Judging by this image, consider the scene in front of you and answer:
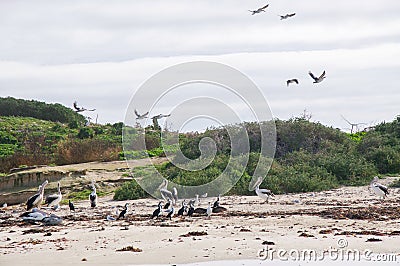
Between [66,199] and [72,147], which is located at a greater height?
[72,147]

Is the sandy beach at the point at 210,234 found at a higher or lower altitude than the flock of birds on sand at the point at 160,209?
lower

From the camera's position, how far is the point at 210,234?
13.2m

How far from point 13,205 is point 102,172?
341 centimetres

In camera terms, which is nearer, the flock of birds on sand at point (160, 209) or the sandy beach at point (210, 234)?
the sandy beach at point (210, 234)

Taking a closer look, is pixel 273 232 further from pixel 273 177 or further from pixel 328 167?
pixel 328 167

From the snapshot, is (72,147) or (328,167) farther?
(72,147)

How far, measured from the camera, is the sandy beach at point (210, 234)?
11.2 meters

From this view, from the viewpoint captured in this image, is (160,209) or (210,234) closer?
(210,234)

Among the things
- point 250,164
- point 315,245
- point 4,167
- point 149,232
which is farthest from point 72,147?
point 315,245

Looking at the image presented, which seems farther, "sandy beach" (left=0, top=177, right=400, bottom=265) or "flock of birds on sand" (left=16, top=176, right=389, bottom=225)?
"flock of birds on sand" (left=16, top=176, right=389, bottom=225)

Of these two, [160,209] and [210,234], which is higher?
[160,209]

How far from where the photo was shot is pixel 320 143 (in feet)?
92.0

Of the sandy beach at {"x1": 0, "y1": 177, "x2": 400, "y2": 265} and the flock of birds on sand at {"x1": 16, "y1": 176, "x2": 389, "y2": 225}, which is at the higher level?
the flock of birds on sand at {"x1": 16, "y1": 176, "x2": 389, "y2": 225}

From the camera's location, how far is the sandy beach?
36.9ft
